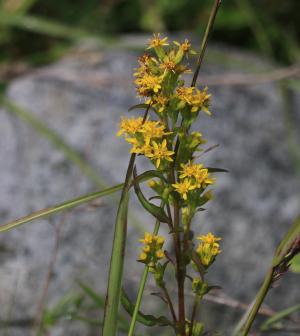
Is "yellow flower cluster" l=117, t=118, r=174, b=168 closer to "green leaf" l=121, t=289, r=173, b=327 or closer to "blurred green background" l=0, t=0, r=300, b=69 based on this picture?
"green leaf" l=121, t=289, r=173, b=327

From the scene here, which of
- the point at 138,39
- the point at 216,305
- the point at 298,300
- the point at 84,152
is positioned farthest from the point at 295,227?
the point at 138,39

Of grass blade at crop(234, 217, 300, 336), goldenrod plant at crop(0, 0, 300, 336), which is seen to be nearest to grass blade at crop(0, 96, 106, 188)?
goldenrod plant at crop(0, 0, 300, 336)

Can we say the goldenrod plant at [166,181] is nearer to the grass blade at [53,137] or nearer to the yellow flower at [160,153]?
the yellow flower at [160,153]

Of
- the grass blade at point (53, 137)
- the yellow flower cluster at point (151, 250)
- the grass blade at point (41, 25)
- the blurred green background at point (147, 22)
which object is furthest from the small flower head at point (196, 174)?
the blurred green background at point (147, 22)

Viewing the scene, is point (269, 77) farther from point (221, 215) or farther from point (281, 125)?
point (221, 215)

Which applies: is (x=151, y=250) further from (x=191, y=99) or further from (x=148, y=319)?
(x=191, y=99)

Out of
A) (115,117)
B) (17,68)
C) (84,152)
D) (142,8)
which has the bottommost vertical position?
(84,152)

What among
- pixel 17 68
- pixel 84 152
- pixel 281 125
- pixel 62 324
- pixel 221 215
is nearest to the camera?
pixel 62 324
